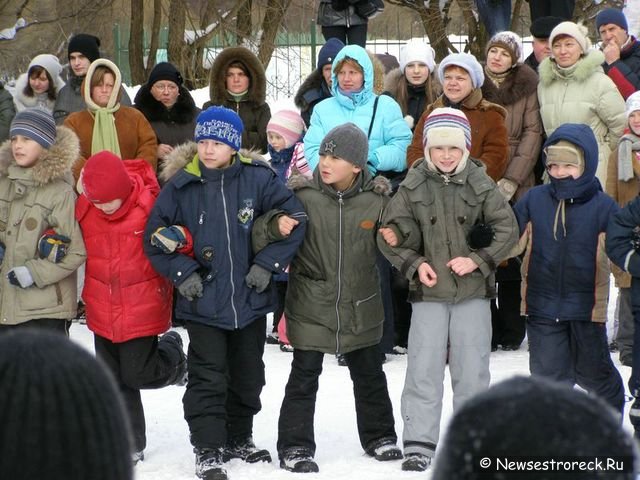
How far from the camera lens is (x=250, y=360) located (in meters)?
5.18

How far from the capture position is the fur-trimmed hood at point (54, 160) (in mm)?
5426

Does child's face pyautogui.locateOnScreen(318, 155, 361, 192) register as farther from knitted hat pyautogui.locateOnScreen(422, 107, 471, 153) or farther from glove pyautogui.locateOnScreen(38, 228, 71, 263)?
glove pyautogui.locateOnScreen(38, 228, 71, 263)

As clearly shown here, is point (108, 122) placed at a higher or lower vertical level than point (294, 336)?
higher

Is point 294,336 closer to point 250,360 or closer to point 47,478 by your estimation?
point 250,360

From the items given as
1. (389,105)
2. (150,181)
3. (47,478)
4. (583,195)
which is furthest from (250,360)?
(47,478)

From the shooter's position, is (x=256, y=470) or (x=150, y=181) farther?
(x=150, y=181)

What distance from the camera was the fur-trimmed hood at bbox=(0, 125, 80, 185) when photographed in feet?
17.8

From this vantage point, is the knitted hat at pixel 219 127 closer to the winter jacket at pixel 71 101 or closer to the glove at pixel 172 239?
the glove at pixel 172 239

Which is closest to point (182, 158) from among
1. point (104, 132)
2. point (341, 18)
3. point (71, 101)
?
point (104, 132)

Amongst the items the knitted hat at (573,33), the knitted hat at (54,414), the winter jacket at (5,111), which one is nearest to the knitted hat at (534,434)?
the knitted hat at (54,414)

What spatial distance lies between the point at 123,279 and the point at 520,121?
3.18 meters

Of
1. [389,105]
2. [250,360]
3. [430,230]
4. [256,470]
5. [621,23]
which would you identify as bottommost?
[256,470]

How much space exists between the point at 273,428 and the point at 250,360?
658 mm

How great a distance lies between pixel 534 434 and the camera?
155 centimetres
